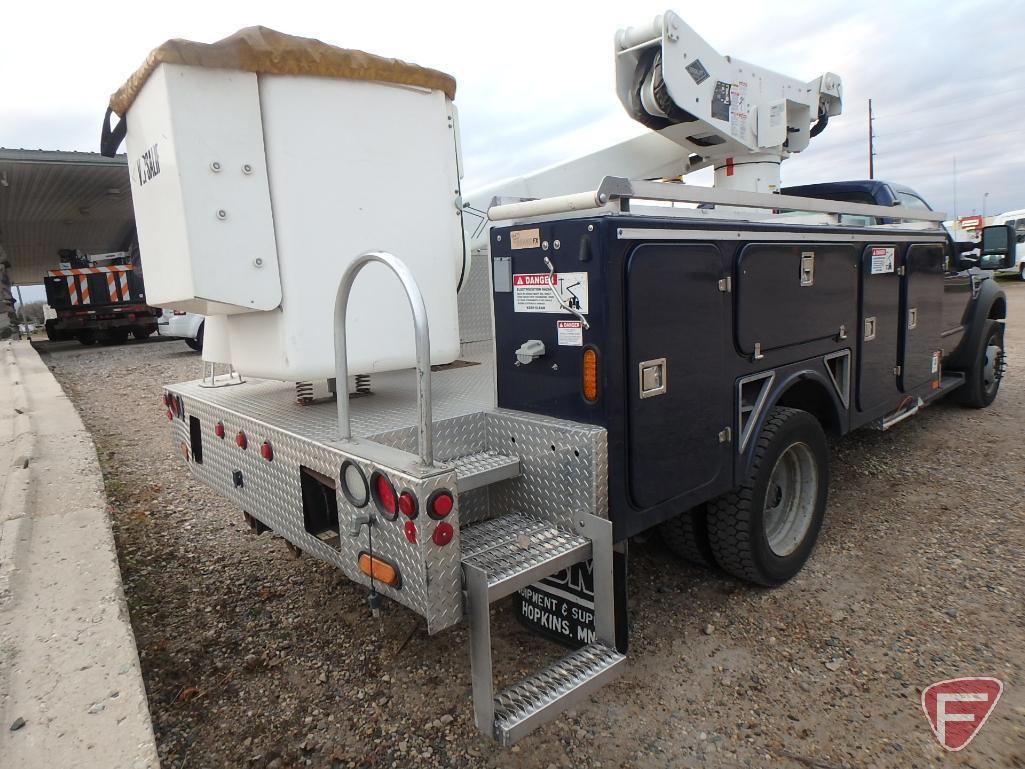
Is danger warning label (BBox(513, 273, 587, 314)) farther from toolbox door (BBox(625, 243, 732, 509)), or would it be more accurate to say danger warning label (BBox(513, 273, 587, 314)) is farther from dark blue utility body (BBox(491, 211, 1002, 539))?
toolbox door (BBox(625, 243, 732, 509))

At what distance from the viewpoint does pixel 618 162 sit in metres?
4.45

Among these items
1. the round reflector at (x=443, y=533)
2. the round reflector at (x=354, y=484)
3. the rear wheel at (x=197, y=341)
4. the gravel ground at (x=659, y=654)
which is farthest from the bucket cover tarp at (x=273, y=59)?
the rear wheel at (x=197, y=341)

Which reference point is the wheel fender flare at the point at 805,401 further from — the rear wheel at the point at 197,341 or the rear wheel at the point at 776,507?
the rear wheel at the point at 197,341

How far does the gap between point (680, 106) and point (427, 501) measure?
2.96 metres

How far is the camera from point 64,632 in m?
2.68

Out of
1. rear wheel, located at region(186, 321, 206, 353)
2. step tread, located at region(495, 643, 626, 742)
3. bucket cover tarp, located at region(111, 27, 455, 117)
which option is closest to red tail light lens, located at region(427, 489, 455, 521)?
step tread, located at region(495, 643, 626, 742)

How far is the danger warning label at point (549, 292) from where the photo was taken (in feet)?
7.88

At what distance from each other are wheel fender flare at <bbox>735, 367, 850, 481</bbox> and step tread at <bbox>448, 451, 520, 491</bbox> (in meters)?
1.03

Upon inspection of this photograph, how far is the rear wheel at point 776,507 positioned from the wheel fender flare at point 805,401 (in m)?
0.06

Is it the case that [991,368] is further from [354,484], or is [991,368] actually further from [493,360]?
[354,484]

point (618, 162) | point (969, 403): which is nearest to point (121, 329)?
point (618, 162)

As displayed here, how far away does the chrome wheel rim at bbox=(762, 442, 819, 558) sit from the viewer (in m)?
3.39

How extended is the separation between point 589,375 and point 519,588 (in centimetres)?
75

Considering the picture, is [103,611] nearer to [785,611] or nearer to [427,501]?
[427,501]
